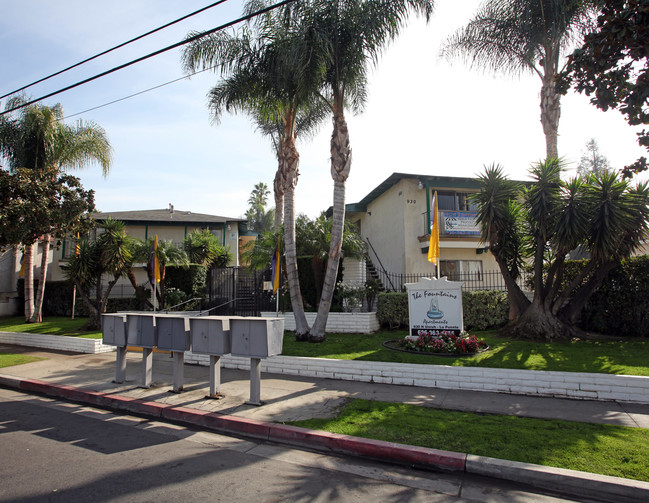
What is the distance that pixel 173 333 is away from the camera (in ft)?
25.9

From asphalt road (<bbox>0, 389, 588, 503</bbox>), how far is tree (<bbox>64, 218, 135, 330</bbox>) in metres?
9.99

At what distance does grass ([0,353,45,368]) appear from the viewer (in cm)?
1118

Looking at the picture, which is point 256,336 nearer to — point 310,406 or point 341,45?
point 310,406

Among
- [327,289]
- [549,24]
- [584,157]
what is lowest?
[327,289]

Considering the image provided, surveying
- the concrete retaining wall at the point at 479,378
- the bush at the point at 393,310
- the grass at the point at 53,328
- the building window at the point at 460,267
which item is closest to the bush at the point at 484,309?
the bush at the point at 393,310

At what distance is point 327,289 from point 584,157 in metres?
51.6

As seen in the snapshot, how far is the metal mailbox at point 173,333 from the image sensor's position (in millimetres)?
7746

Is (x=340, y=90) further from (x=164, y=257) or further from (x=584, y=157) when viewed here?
(x=584, y=157)

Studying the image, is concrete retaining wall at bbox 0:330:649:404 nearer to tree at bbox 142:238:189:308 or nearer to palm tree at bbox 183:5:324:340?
palm tree at bbox 183:5:324:340

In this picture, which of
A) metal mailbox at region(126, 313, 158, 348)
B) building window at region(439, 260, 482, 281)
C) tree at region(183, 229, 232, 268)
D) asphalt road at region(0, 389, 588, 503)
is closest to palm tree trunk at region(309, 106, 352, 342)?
metal mailbox at region(126, 313, 158, 348)

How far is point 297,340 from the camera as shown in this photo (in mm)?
12234

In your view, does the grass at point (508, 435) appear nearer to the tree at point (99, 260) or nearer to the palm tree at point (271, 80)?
the palm tree at point (271, 80)

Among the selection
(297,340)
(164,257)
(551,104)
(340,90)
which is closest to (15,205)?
(164,257)

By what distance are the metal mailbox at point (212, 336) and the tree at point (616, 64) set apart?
702cm
